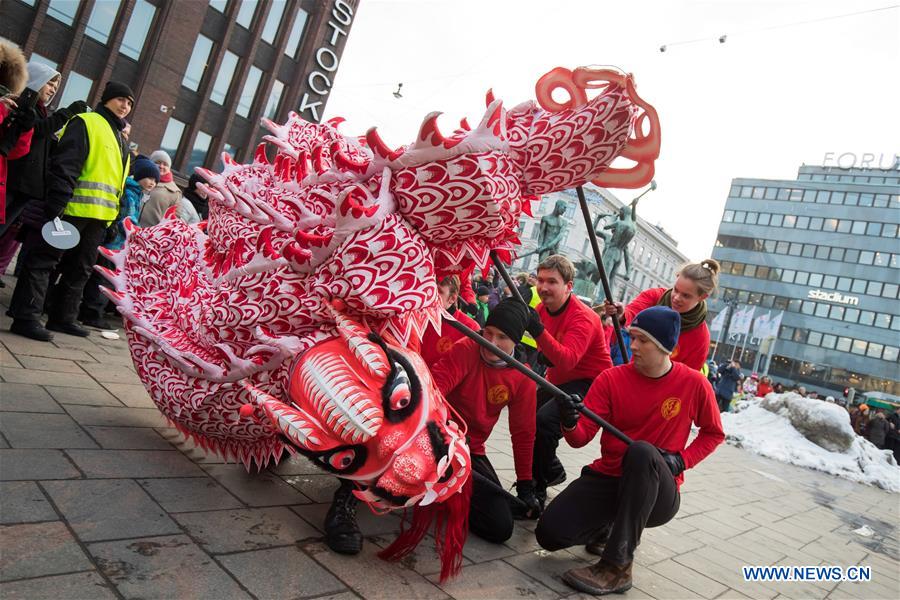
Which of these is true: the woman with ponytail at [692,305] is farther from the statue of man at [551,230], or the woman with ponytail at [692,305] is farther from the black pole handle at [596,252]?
the statue of man at [551,230]

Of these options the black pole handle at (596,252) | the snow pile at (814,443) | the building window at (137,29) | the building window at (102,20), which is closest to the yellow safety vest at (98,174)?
→ the black pole handle at (596,252)

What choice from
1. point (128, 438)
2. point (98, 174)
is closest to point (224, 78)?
point (98, 174)

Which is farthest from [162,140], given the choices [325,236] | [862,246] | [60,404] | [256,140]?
[862,246]

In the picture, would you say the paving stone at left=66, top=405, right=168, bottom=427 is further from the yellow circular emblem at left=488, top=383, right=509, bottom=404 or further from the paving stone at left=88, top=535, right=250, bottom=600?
the yellow circular emblem at left=488, top=383, right=509, bottom=404

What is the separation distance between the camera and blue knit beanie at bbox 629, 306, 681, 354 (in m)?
2.75

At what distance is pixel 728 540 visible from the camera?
4.16m

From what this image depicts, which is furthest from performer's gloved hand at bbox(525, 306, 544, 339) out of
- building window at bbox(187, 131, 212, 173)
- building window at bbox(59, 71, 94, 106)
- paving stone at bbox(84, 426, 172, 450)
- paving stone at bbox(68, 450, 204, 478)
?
building window at bbox(187, 131, 212, 173)

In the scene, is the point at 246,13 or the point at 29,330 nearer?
the point at 29,330

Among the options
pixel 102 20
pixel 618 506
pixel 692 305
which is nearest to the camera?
pixel 618 506

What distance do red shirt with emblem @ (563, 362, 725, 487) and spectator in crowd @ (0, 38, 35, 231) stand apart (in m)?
3.61

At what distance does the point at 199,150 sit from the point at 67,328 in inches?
731

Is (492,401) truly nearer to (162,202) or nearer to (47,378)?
(47,378)

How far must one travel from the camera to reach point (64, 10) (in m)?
17.0

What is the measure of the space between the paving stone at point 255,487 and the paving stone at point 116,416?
605 mm
